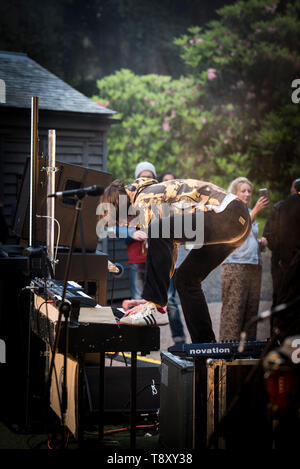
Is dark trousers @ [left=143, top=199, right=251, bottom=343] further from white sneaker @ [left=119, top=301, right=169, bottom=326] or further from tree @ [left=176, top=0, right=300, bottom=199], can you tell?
tree @ [left=176, top=0, right=300, bottom=199]

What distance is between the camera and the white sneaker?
122 inches

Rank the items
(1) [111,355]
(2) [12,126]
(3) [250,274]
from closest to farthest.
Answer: (1) [111,355]
(3) [250,274]
(2) [12,126]

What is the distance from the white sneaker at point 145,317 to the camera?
3.10m

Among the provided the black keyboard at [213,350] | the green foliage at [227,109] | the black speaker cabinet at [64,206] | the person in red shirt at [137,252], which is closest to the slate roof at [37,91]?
the person in red shirt at [137,252]

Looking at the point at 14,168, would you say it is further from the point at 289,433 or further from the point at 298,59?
the point at 298,59

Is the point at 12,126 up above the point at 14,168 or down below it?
above

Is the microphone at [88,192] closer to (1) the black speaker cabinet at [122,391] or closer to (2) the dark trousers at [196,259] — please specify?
(2) the dark trousers at [196,259]

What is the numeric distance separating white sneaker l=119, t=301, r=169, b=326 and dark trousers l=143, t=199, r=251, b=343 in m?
0.05

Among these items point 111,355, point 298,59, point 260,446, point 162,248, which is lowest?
point 111,355

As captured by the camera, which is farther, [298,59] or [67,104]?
[298,59]

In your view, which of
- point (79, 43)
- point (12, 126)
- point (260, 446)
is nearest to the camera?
point (260, 446)

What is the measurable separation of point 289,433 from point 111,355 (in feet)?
8.74

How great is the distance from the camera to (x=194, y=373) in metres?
3.12
